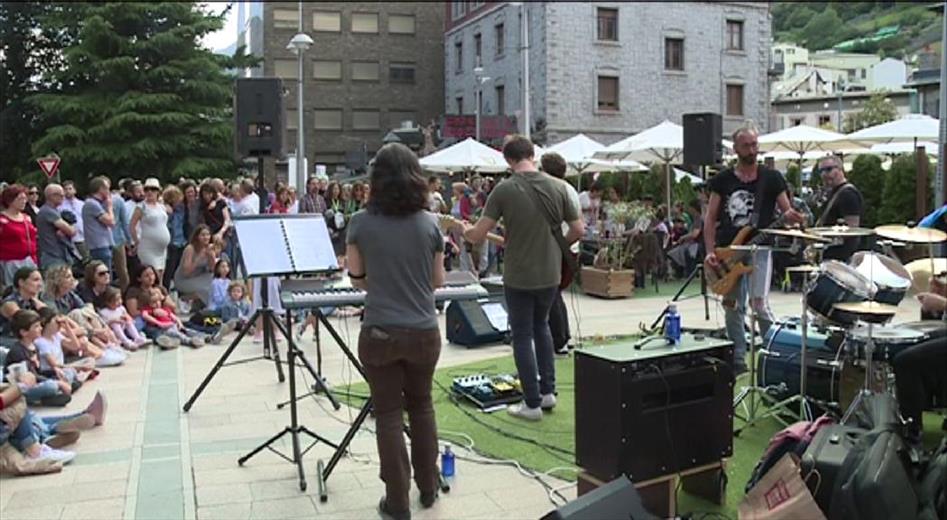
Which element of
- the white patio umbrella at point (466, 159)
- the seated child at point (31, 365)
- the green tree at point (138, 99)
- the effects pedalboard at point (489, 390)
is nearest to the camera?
the effects pedalboard at point (489, 390)

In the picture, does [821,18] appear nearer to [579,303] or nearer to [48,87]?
[48,87]

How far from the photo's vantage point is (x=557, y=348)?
27.0 feet

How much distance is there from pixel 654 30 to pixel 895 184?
25.0 meters

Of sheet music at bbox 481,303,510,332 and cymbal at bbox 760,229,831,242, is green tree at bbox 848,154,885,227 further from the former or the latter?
cymbal at bbox 760,229,831,242

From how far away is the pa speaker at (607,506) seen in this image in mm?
2874

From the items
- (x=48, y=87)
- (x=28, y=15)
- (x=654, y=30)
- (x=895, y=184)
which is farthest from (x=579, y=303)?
(x=654, y=30)

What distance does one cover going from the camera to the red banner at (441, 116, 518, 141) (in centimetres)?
3534

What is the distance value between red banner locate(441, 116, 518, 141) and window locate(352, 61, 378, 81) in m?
16.2

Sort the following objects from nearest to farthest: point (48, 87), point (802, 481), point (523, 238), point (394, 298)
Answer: point (802, 481), point (394, 298), point (523, 238), point (48, 87)

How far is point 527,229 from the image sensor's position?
18.3ft

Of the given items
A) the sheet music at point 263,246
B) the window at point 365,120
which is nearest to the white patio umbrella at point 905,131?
the sheet music at point 263,246

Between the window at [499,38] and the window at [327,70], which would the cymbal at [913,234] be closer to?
the window at [499,38]

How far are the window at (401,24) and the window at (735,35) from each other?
1928 cm

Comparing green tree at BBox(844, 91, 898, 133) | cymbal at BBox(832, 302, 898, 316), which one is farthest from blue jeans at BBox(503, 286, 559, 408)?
green tree at BBox(844, 91, 898, 133)
